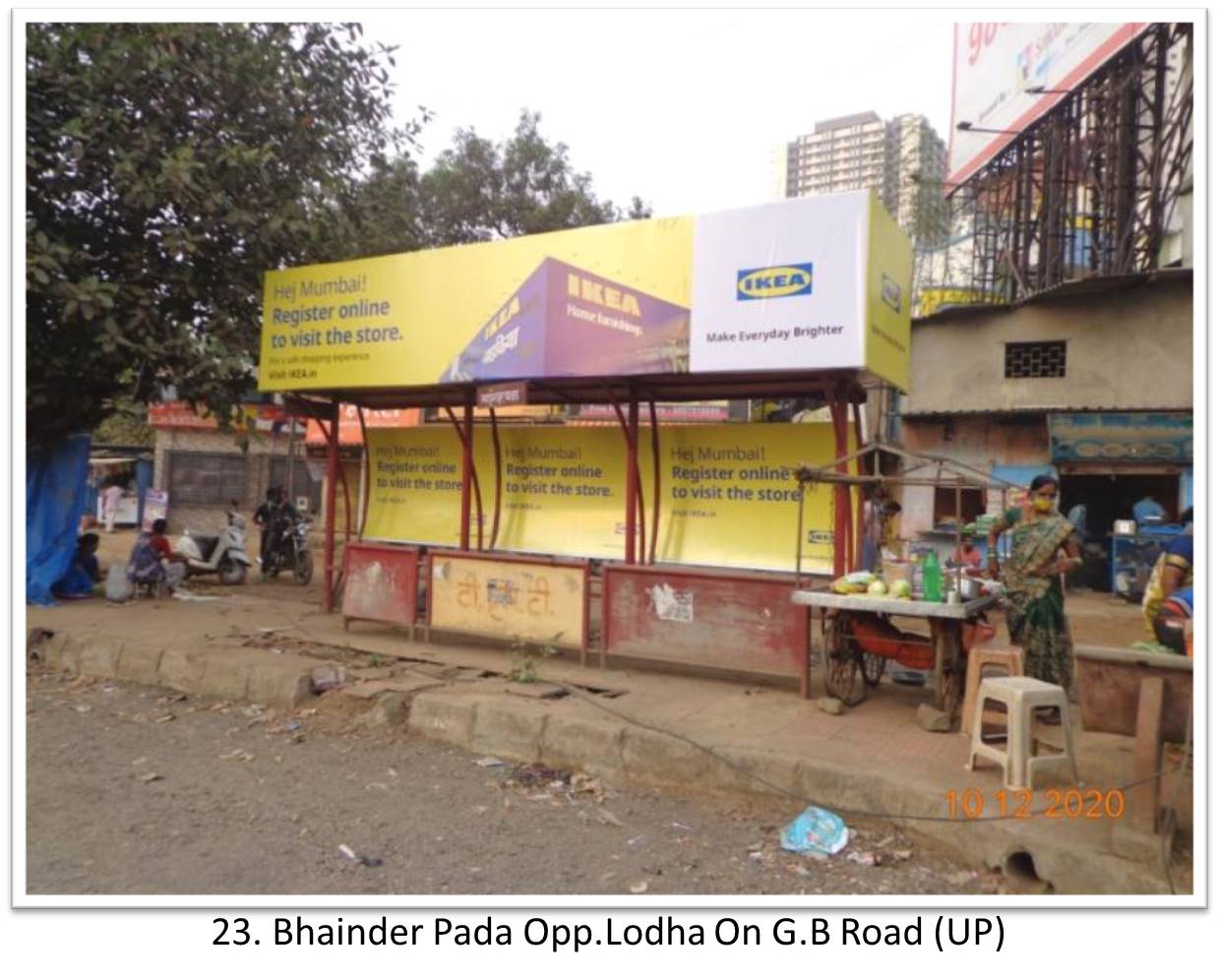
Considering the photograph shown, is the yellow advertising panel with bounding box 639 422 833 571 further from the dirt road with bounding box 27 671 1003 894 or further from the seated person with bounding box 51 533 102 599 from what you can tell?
the seated person with bounding box 51 533 102 599

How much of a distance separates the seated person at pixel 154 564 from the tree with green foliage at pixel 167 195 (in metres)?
1.52

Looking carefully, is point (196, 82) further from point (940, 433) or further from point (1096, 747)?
point (940, 433)

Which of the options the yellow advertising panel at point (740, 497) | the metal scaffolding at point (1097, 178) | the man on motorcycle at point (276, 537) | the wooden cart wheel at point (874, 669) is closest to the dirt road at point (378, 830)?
the wooden cart wheel at point (874, 669)

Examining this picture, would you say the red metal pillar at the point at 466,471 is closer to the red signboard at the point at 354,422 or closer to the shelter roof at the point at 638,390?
the shelter roof at the point at 638,390

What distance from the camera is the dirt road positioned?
3.91 m

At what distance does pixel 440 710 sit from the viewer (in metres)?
6.01

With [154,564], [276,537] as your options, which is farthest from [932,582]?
[276,537]

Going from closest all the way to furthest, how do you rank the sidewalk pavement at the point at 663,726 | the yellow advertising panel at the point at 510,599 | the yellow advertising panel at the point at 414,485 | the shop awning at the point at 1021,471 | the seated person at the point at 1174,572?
the sidewalk pavement at the point at 663,726
the seated person at the point at 1174,572
the yellow advertising panel at the point at 510,599
the yellow advertising panel at the point at 414,485
the shop awning at the point at 1021,471

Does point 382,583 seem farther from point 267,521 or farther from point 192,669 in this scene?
point 267,521

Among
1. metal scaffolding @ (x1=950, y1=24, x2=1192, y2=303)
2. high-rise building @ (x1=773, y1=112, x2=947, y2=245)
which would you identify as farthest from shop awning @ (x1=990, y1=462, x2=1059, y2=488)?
high-rise building @ (x1=773, y1=112, x2=947, y2=245)

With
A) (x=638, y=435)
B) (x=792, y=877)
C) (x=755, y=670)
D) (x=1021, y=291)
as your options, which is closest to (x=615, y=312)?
(x=638, y=435)

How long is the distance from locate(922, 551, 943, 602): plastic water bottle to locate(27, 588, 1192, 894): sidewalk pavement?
0.84 m

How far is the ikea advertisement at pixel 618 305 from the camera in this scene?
6000 mm
